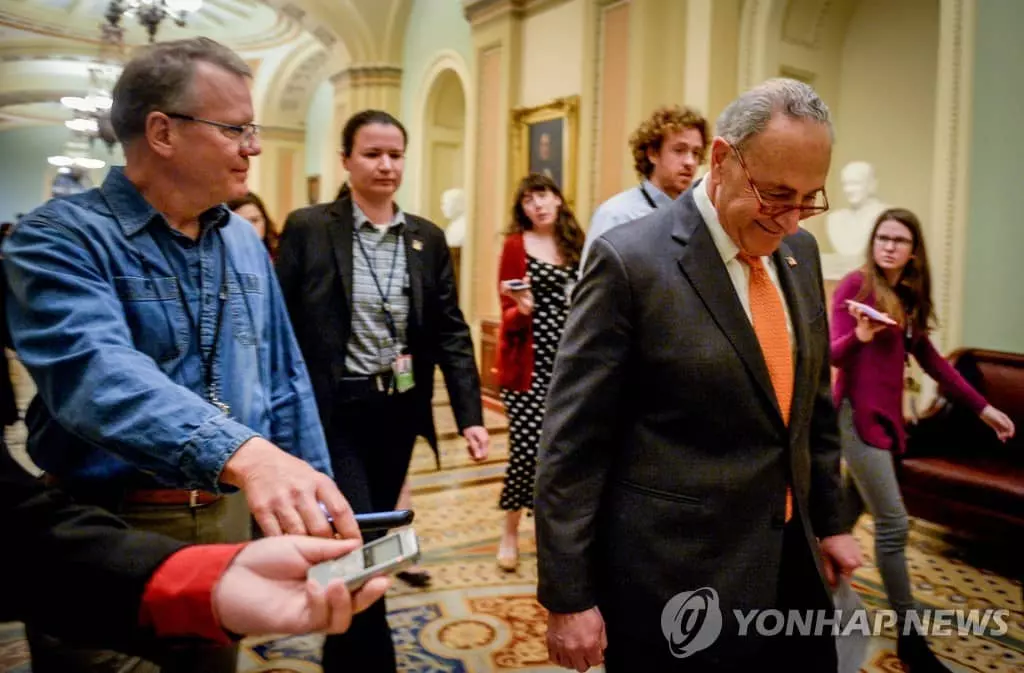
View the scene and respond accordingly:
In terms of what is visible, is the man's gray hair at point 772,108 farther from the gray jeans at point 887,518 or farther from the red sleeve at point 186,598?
the gray jeans at point 887,518

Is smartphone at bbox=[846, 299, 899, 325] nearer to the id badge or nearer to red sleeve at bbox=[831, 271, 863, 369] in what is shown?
red sleeve at bbox=[831, 271, 863, 369]

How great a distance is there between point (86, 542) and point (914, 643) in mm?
2768

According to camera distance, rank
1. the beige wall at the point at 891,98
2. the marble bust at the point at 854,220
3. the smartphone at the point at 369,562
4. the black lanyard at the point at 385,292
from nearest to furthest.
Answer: the smartphone at the point at 369,562 → the black lanyard at the point at 385,292 → the marble bust at the point at 854,220 → the beige wall at the point at 891,98

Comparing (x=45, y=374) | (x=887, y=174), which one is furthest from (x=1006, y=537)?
(x=45, y=374)

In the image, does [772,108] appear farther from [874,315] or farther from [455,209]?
[455,209]

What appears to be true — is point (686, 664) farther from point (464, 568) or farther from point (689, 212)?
point (464, 568)

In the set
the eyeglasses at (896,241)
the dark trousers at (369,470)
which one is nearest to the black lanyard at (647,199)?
the eyeglasses at (896,241)

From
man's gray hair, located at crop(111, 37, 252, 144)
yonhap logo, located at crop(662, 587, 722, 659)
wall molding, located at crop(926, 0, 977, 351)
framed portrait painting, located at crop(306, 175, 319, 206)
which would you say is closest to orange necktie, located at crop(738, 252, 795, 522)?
yonhap logo, located at crop(662, 587, 722, 659)

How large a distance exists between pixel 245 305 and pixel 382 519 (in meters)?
0.82

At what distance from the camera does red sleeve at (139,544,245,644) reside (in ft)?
2.48

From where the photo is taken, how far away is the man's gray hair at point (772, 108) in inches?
55.9

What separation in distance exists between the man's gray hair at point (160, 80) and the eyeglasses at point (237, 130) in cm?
1

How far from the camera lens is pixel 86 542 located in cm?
80

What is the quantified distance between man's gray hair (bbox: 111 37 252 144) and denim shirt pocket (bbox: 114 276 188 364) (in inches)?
11.3
